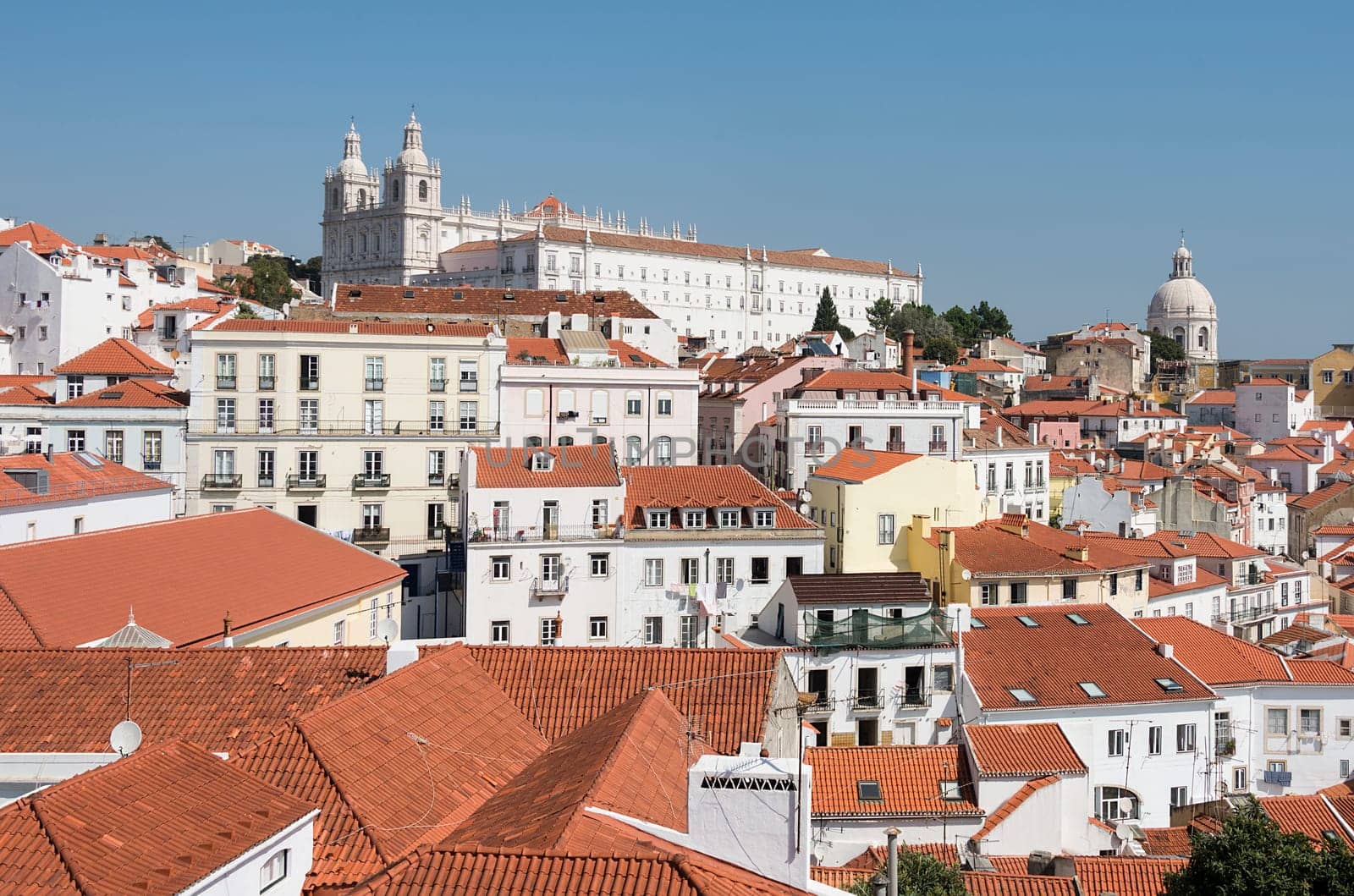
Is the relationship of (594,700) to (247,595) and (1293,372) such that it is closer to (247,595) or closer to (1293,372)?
(247,595)

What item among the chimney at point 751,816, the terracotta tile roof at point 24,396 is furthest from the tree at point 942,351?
the chimney at point 751,816

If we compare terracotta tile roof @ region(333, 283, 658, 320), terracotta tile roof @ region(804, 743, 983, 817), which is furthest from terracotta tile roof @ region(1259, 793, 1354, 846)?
terracotta tile roof @ region(333, 283, 658, 320)

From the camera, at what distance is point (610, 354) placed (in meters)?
53.6

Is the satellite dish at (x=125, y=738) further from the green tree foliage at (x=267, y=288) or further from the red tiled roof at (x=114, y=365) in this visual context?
the green tree foliage at (x=267, y=288)

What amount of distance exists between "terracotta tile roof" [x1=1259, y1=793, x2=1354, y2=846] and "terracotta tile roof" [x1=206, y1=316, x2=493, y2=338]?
32.1 meters

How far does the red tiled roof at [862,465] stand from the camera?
4112cm

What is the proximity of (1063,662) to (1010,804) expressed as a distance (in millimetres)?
8528

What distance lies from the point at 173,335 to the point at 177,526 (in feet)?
154

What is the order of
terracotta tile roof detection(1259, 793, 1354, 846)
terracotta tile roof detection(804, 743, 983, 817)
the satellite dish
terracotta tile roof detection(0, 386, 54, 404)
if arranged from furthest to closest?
terracotta tile roof detection(0, 386, 54, 404)
terracotta tile roof detection(1259, 793, 1354, 846)
terracotta tile roof detection(804, 743, 983, 817)
the satellite dish

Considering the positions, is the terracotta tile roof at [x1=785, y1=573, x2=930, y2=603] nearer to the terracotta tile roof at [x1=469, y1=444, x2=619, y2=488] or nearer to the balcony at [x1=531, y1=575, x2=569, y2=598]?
the balcony at [x1=531, y1=575, x2=569, y2=598]

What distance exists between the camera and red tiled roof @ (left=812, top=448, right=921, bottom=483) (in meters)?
41.1

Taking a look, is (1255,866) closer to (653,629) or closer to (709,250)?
(653,629)

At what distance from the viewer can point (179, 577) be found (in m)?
25.4

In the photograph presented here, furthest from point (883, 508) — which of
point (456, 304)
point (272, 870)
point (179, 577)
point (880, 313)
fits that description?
point (880, 313)
